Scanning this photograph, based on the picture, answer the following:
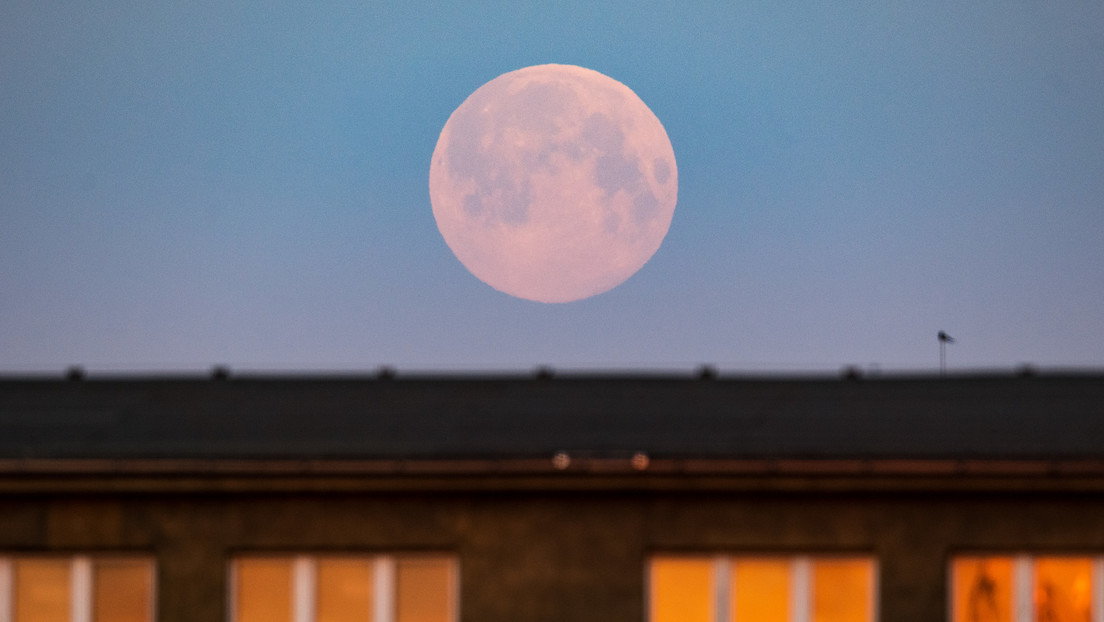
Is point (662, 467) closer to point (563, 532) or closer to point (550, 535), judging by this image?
point (563, 532)

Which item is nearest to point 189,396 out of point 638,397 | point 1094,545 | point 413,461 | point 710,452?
point 413,461

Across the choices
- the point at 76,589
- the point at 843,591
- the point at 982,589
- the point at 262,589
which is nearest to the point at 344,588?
the point at 262,589

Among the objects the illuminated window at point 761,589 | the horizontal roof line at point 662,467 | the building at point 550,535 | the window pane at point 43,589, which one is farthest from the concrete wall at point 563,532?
the horizontal roof line at point 662,467

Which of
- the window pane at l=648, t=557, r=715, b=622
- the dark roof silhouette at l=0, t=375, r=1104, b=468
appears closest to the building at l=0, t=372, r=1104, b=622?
the window pane at l=648, t=557, r=715, b=622

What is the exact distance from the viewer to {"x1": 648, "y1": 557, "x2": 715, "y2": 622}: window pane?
11.6m

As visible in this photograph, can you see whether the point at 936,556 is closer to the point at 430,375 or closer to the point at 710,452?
the point at 710,452

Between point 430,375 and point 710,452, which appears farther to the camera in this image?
point 430,375

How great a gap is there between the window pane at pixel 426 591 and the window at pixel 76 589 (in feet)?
8.99

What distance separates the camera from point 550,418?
1320cm

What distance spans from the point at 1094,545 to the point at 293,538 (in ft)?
27.9

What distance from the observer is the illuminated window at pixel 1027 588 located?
11586mm

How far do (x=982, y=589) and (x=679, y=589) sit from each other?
3.23m

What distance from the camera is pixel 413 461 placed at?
442 inches

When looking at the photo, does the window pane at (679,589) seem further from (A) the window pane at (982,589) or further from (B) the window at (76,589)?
(B) the window at (76,589)
